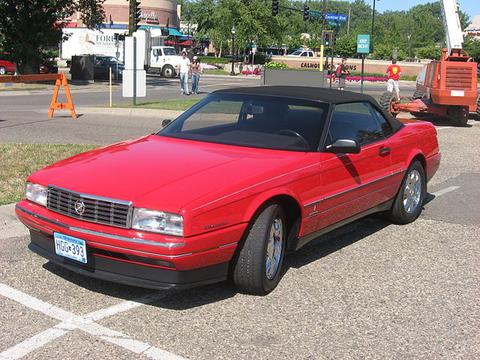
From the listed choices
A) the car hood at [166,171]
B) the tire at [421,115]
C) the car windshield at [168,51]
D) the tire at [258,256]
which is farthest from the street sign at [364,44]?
the tire at [258,256]

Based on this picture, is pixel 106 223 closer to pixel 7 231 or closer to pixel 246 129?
pixel 246 129

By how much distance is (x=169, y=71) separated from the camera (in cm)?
4103

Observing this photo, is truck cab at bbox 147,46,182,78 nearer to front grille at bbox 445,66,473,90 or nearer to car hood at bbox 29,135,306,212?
front grille at bbox 445,66,473,90

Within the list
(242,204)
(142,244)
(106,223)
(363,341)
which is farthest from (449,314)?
(106,223)

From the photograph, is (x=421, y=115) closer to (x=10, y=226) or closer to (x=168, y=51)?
(x=10, y=226)

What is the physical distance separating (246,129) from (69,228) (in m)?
1.86

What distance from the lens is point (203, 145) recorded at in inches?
192

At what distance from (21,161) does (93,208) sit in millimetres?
5014

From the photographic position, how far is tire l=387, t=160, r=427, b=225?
20.2ft

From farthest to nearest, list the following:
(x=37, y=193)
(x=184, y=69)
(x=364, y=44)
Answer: (x=364, y=44) → (x=184, y=69) → (x=37, y=193)

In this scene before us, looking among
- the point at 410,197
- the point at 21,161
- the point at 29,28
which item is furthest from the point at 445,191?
the point at 29,28

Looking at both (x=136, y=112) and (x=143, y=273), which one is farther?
(x=136, y=112)

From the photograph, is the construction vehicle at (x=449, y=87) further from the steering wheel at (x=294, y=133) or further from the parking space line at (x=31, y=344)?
the parking space line at (x=31, y=344)

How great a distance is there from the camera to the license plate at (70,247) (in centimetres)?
386
